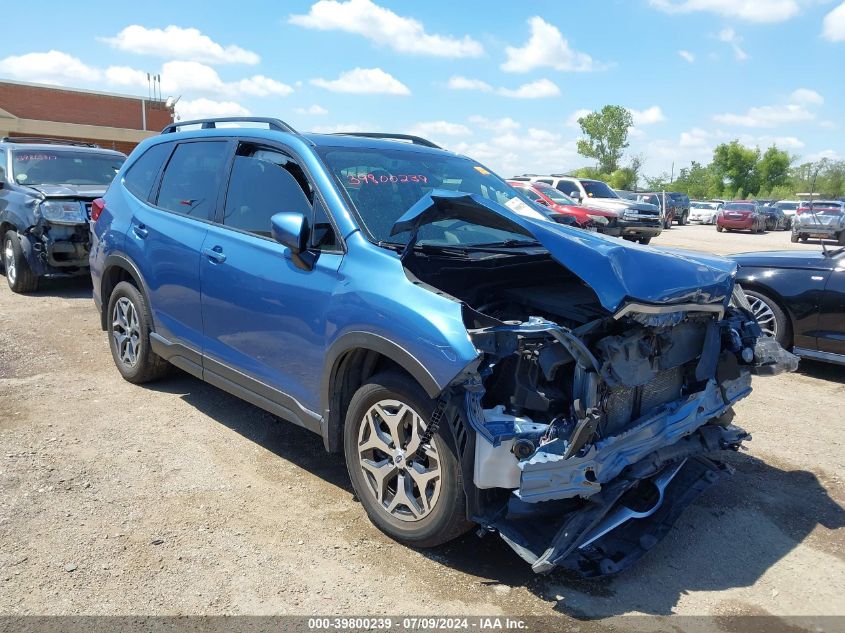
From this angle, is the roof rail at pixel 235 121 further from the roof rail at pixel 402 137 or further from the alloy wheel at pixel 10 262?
the alloy wheel at pixel 10 262

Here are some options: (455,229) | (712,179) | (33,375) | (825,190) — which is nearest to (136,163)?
(33,375)

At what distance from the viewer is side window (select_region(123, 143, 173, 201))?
527 cm

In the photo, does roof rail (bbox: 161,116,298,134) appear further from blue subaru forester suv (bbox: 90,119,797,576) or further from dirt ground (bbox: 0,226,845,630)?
dirt ground (bbox: 0,226,845,630)

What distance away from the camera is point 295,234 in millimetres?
3461

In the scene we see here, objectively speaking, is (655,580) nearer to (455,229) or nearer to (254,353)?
(455,229)

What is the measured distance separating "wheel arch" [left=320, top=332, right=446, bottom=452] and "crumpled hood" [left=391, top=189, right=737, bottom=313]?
1.83 ft

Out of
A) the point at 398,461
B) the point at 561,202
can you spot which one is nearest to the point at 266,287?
the point at 398,461

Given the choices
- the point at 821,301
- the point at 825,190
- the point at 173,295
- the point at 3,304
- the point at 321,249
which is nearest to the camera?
the point at 321,249

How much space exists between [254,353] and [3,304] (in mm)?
6077

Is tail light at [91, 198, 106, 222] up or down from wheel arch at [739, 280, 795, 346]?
up

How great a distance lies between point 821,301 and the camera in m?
6.16

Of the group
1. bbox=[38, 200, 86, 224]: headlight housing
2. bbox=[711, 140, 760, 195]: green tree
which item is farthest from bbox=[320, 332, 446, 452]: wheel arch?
bbox=[711, 140, 760, 195]: green tree

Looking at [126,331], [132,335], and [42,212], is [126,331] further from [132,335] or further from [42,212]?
[42,212]

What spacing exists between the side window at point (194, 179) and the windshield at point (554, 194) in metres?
14.9
